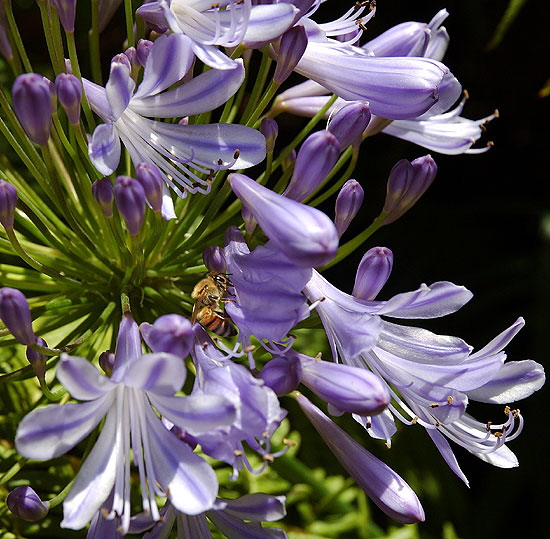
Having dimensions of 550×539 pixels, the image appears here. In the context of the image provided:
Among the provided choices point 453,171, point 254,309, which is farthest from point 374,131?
point 453,171

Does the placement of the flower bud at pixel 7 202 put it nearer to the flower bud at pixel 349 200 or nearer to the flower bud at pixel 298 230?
the flower bud at pixel 298 230

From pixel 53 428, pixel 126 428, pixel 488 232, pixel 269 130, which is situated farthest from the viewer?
pixel 488 232

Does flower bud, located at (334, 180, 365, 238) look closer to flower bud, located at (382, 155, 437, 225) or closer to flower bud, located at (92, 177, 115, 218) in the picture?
flower bud, located at (382, 155, 437, 225)

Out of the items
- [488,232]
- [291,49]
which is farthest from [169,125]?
[488,232]

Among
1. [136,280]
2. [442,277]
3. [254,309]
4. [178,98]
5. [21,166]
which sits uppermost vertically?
[178,98]

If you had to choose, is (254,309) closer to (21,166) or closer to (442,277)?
(21,166)

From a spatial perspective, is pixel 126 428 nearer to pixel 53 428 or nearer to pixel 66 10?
pixel 53 428
